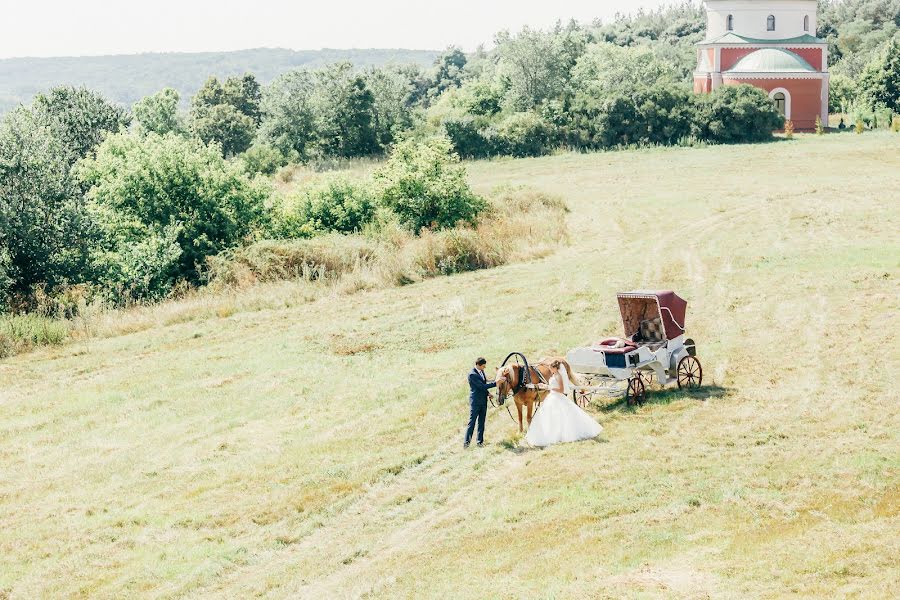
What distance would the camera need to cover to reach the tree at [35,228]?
29.9 meters

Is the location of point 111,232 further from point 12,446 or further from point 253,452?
point 253,452

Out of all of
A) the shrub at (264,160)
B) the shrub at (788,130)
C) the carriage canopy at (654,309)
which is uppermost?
the shrub at (788,130)

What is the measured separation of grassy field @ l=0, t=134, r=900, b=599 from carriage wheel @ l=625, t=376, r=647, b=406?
32 cm

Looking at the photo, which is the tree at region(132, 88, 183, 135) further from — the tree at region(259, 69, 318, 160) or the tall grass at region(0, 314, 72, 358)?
the tall grass at region(0, 314, 72, 358)

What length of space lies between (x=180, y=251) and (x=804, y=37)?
176ft

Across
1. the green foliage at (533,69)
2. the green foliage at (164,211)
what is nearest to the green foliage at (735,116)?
the green foliage at (533,69)

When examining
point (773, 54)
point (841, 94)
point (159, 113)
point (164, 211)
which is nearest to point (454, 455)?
point (164, 211)

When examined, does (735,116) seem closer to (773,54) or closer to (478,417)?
(773,54)

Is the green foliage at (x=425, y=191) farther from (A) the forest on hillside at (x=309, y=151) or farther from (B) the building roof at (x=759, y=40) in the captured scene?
(B) the building roof at (x=759, y=40)

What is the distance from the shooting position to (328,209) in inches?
1469

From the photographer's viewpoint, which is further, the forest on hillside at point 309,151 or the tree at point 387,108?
the tree at point 387,108

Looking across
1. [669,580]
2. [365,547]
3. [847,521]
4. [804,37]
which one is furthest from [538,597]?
[804,37]

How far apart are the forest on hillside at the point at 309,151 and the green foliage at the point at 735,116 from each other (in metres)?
0.09

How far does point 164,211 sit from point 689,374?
70.8 feet
